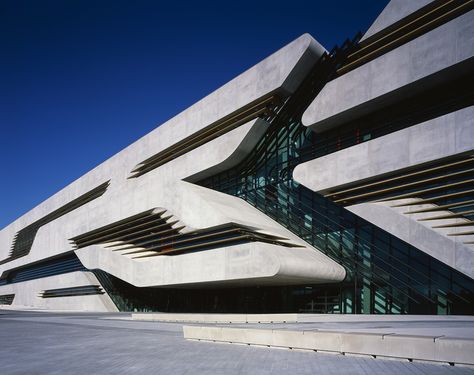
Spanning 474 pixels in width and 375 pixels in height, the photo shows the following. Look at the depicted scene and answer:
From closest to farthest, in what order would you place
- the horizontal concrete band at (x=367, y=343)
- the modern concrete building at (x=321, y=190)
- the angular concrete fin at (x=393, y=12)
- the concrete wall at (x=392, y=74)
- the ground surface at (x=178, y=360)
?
the horizontal concrete band at (x=367, y=343), the ground surface at (x=178, y=360), the concrete wall at (x=392, y=74), the modern concrete building at (x=321, y=190), the angular concrete fin at (x=393, y=12)

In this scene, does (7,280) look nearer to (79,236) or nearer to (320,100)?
(79,236)

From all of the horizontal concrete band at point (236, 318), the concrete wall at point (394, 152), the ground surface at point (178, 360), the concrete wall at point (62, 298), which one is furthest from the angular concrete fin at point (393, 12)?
the concrete wall at point (62, 298)

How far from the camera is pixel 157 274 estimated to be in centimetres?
2891

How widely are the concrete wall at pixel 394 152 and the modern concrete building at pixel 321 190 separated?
0.23 ft

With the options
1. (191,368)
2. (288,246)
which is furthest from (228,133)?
(191,368)

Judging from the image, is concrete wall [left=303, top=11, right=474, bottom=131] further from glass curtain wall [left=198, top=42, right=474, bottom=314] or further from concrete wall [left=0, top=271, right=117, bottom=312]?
concrete wall [left=0, top=271, right=117, bottom=312]

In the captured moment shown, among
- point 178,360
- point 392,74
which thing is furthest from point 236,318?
point 392,74

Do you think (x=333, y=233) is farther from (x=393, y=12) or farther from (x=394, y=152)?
(x=393, y=12)

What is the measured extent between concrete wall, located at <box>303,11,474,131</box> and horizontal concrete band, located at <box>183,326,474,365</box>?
48.4 feet

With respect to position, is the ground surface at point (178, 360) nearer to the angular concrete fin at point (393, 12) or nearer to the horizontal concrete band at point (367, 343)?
the horizontal concrete band at point (367, 343)

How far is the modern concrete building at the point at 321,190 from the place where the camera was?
1975 centimetres

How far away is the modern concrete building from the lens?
64.8ft

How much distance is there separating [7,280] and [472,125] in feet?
234

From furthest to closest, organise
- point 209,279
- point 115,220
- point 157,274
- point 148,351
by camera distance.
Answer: point 115,220
point 157,274
point 209,279
point 148,351
